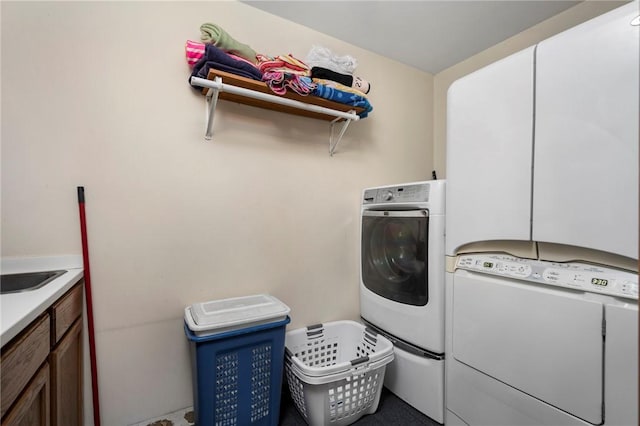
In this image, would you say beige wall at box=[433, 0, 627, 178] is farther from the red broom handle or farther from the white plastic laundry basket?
the red broom handle

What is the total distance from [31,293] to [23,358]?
0.27m

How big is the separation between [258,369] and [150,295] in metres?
0.72

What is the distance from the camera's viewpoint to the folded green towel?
4.95ft

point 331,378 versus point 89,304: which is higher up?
point 89,304

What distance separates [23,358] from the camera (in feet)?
2.60

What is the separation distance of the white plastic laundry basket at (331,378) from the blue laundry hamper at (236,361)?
0.15 m

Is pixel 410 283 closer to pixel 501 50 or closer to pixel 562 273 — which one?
pixel 562 273

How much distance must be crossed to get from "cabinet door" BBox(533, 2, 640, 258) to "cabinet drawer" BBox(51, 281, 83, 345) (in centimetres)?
191

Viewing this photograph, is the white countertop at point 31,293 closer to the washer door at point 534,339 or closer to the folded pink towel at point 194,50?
the folded pink towel at point 194,50

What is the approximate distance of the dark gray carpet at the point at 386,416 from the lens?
166 centimetres

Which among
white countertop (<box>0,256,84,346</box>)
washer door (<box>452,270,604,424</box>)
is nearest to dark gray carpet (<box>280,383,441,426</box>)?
washer door (<box>452,270,604,424</box>)

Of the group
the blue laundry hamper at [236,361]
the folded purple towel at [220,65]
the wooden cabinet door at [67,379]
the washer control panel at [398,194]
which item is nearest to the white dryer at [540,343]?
the washer control panel at [398,194]

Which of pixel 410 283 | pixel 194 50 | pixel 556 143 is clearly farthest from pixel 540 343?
pixel 194 50

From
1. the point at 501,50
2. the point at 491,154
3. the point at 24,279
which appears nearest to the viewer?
the point at 24,279
